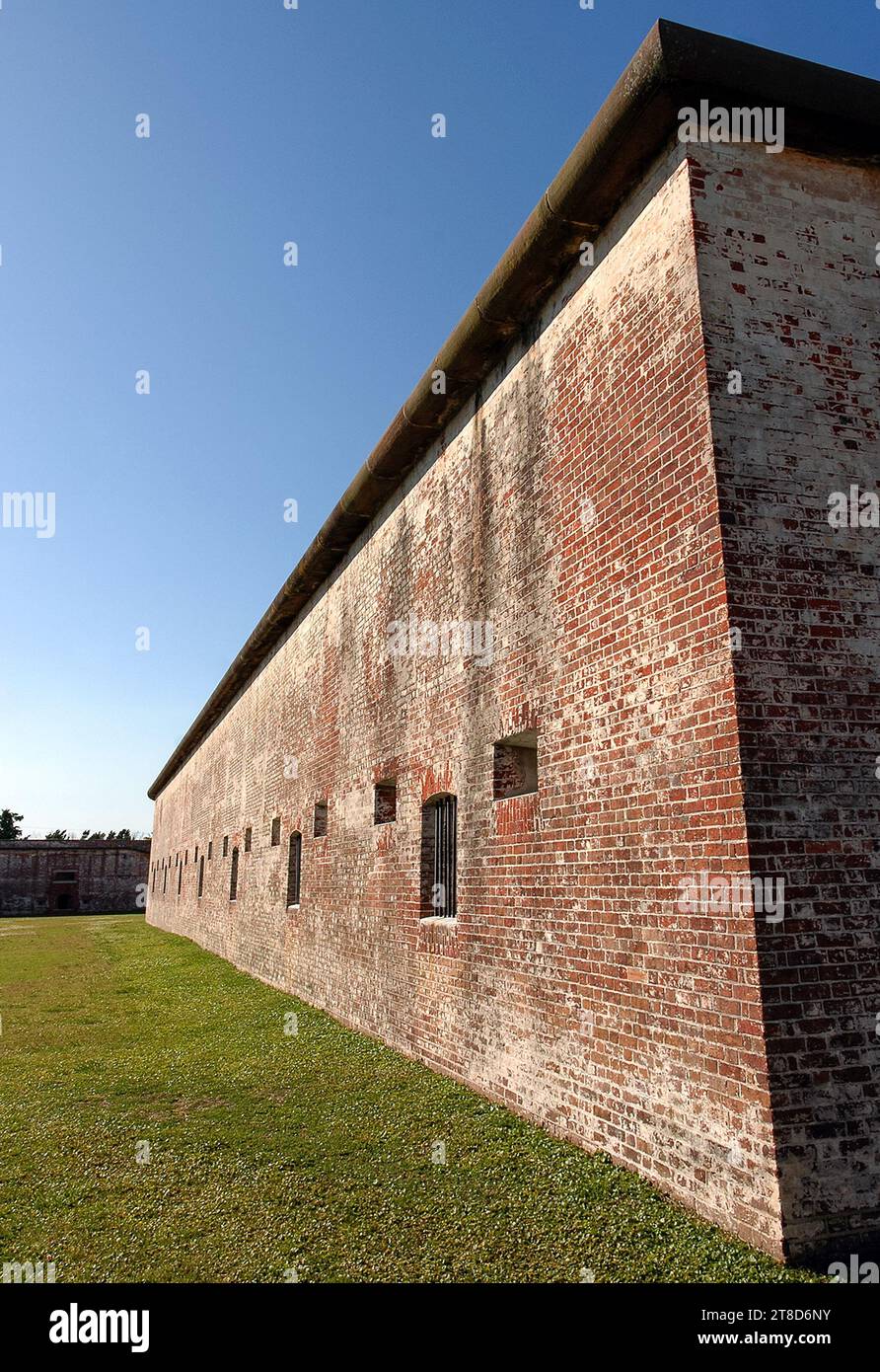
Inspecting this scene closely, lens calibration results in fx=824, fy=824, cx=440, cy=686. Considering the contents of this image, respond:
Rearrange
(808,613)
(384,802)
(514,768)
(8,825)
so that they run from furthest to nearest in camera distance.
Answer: (8,825), (384,802), (514,768), (808,613)

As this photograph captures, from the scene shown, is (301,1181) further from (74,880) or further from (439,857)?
(74,880)

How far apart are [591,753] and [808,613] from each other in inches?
56.3

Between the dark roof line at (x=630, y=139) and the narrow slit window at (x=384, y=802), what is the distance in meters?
3.74

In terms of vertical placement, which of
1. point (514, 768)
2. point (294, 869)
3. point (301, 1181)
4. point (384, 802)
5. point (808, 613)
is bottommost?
point (301, 1181)

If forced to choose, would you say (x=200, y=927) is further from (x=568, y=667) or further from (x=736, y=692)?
(x=736, y=692)

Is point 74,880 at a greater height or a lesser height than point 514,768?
lesser

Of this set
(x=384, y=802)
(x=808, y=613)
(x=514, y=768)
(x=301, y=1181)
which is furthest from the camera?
(x=384, y=802)

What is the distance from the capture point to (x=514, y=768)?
237 inches

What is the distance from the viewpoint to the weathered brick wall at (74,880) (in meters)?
46.9

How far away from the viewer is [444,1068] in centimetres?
636

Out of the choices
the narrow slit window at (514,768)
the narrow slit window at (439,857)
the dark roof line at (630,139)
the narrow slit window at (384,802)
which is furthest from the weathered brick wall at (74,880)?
the dark roof line at (630,139)

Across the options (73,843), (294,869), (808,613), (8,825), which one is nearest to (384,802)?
(294,869)

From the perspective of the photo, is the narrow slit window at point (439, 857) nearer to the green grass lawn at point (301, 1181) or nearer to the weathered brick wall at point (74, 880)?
the green grass lawn at point (301, 1181)
